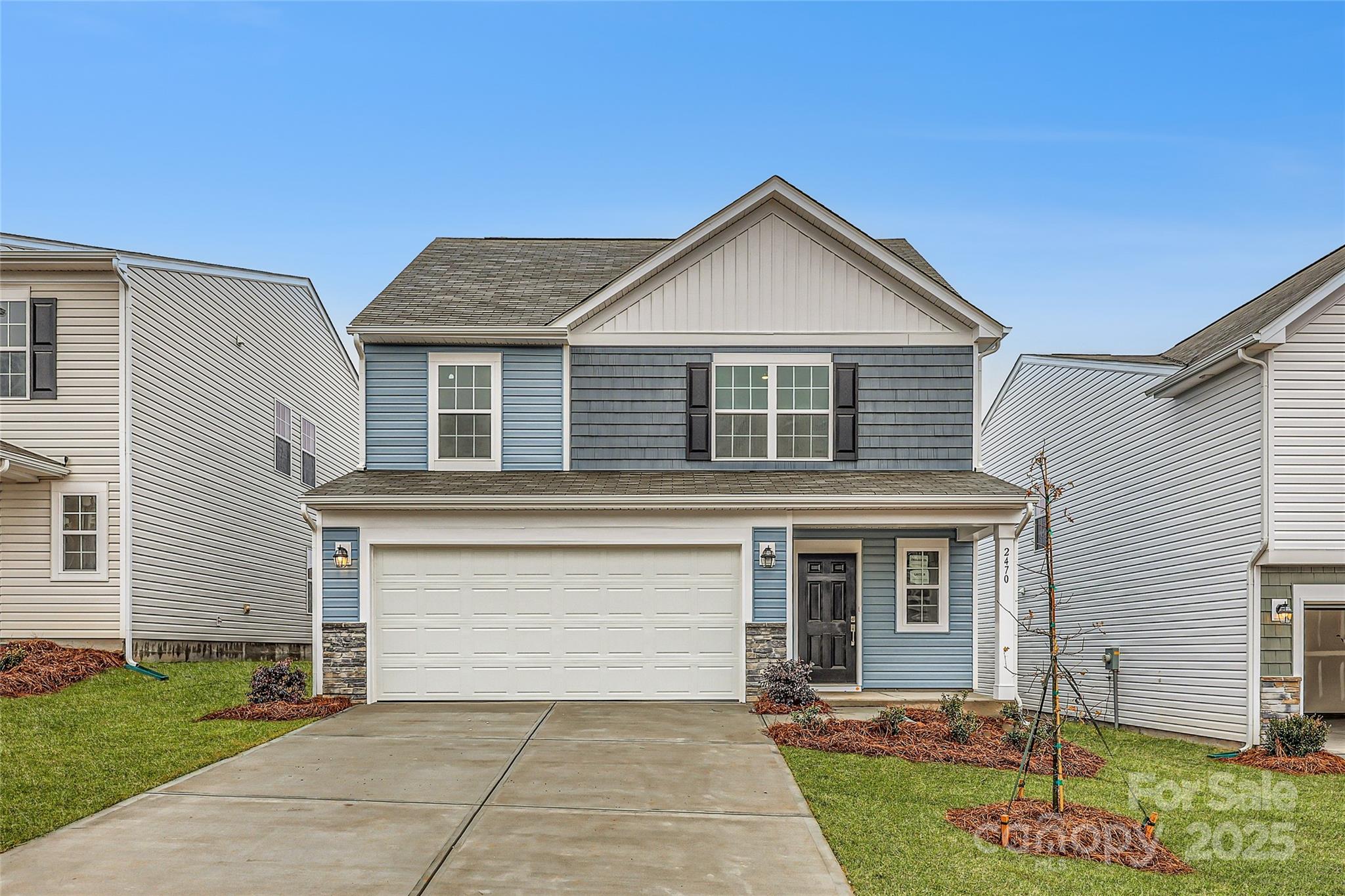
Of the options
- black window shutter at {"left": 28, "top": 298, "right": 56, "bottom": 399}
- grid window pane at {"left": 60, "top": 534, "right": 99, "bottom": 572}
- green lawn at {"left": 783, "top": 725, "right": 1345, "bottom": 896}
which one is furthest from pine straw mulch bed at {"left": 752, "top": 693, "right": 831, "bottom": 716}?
black window shutter at {"left": 28, "top": 298, "right": 56, "bottom": 399}

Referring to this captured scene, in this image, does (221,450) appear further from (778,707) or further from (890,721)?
(890,721)

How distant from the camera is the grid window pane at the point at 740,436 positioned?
48.1 feet

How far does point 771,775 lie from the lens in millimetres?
8852

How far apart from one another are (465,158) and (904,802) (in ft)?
81.7

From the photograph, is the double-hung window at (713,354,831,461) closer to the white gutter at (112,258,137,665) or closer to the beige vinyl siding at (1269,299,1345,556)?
the beige vinyl siding at (1269,299,1345,556)

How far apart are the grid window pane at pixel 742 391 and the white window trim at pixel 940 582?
2895 mm

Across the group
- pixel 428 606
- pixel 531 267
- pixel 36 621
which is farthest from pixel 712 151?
pixel 36 621

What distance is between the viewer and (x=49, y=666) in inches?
523

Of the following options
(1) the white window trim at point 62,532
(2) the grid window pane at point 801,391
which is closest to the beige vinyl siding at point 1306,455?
(2) the grid window pane at point 801,391

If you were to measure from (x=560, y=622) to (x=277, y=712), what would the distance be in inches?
145

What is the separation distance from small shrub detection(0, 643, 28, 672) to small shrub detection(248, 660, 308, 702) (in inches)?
138

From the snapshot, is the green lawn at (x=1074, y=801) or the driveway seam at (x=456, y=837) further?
the green lawn at (x=1074, y=801)

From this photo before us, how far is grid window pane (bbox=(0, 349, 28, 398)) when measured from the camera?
15039mm

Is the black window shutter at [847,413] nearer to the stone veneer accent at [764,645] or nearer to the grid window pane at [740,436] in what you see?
the grid window pane at [740,436]
